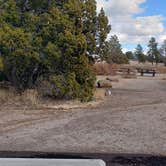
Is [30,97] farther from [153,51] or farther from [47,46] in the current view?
[153,51]

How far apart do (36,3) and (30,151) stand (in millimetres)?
11227

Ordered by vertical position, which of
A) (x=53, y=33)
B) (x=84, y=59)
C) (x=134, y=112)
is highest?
(x=53, y=33)

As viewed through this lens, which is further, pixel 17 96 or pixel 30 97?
pixel 17 96

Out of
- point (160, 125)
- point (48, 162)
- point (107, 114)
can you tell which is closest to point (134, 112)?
point (107, 114)

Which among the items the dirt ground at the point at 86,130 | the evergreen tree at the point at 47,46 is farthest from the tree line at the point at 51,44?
the dirt ground at the point at 86,130

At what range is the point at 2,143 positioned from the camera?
956 cm

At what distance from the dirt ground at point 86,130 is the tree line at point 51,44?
2.55 meters

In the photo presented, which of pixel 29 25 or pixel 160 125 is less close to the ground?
pixel 29 25

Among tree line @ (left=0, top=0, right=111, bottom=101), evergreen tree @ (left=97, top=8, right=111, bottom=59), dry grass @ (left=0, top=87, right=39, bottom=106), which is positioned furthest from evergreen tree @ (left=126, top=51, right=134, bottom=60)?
dry grass @ (left=0, top=87, right=39, bottom=106)

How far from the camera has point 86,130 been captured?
1134cm

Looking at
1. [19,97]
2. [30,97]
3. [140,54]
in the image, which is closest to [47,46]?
[30,97]

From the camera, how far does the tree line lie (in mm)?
17688

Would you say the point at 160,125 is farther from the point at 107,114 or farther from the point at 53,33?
the point at 53,33

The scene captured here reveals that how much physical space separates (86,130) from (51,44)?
700 cm
